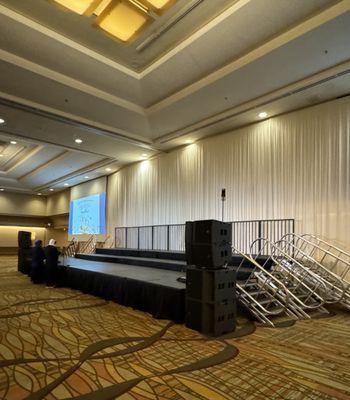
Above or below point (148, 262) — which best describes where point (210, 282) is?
above

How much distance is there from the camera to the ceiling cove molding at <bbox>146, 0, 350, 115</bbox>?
4.73 meters

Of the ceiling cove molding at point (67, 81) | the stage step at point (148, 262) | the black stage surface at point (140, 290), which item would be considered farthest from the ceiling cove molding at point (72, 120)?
the black stage surface at point (140, 290)

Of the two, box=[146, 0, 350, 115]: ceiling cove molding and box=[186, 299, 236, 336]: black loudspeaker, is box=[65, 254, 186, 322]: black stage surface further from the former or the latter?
box=[146, 0, 350, 115]: ceiling cove molding

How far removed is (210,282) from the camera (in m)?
3.86

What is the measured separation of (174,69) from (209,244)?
4.22 metres

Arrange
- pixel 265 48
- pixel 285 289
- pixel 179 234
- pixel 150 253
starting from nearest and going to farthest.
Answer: pixel 285 289 → pixel 265 48 → pixel 150 253 → pixel 179 234

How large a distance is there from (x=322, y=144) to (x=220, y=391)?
6.21m

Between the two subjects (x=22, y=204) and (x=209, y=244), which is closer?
(x=209, y=244)

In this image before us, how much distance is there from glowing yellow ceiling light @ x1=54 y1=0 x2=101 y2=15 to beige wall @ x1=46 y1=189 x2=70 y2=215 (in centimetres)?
1513

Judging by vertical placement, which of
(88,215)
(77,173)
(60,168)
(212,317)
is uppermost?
(60,168)

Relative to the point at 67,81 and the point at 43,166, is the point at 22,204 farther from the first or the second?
the point at 67,81

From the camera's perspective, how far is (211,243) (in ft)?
12.6

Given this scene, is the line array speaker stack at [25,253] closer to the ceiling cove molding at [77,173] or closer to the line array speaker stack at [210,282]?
the ceiling cove molding at [77,173]

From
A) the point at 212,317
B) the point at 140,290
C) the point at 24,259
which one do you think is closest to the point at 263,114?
the point at 140,290
